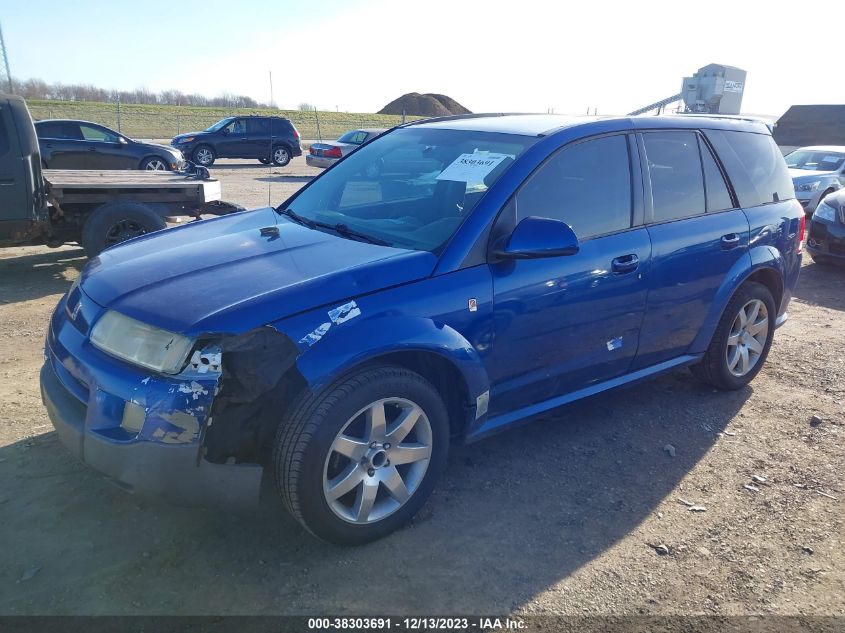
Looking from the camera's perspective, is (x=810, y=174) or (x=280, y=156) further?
(x=280, y=156)

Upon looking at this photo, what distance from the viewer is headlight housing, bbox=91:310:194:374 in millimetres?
2627

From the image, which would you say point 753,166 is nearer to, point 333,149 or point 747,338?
point 747,338

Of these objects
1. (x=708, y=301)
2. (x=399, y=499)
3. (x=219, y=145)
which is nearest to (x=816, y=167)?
(x=708, y=301)

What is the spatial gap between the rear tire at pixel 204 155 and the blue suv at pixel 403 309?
20.4 m

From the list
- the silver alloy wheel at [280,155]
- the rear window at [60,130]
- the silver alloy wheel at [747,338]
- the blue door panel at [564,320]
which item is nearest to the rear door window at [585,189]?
the blue door panel at [564,320]

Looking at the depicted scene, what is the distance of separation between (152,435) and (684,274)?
10.2 ft

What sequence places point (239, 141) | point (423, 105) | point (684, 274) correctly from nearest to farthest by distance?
point (684, 274)
point (239, 141)
point (423, 105)

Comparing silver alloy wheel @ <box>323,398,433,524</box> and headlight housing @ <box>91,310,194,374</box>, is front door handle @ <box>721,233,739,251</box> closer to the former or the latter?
silver alloy wheel @ <box>323,398,433,524</box>

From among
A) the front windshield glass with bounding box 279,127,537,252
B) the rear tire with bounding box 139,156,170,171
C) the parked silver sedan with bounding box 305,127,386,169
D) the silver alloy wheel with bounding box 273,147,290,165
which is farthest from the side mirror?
the silver alloy wheel with bounding box 273,147,290,165

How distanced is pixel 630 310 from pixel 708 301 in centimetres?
82

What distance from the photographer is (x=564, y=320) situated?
138 inches

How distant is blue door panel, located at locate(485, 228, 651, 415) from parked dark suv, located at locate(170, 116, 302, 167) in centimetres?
2028

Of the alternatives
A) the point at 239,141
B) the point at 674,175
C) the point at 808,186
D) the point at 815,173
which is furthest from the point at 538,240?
the point at 239,141

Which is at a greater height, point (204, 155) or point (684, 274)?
point (684, 274)
